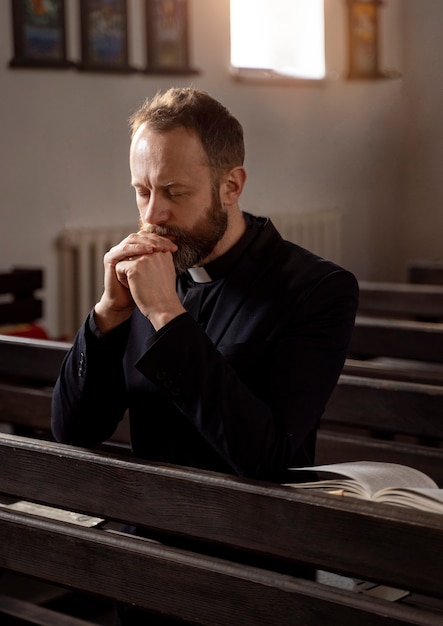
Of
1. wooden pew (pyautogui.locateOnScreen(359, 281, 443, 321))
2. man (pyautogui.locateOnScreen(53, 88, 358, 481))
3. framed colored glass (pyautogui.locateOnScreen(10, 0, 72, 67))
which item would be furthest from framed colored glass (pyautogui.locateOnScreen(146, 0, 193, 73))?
man (pyautogui.locateOnScreen(53, 88, 358, 481))

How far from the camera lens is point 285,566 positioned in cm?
193

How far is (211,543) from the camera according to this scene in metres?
1.66

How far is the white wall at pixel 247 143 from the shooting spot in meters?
6.09

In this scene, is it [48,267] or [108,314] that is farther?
[48,267]

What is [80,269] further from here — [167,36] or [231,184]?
[231,184]

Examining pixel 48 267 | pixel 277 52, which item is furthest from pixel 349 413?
pixel 277 52

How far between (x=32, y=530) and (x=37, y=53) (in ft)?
15.2

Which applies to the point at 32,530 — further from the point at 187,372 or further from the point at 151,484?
the point at 187,372

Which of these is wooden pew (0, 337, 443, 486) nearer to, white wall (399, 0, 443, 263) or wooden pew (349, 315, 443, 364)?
wooden pew (349, 315, 443, 364)

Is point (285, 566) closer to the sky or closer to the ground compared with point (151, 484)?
closer to the ground

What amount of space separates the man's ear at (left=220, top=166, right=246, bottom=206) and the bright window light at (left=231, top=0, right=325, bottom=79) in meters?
5.61

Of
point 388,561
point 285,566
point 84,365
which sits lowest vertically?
point 285,566

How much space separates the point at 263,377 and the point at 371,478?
1.18ft

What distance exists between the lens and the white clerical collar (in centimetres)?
209
